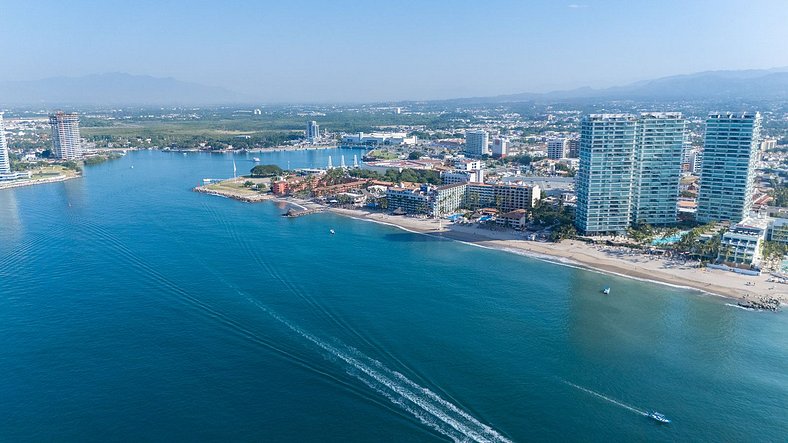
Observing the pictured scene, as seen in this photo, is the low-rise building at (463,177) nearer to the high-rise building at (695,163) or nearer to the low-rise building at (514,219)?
the low-rise building at (514,219)

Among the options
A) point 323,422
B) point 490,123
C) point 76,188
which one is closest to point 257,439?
point 323,422

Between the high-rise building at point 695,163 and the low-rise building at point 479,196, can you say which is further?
the high-rise building at point 695,163

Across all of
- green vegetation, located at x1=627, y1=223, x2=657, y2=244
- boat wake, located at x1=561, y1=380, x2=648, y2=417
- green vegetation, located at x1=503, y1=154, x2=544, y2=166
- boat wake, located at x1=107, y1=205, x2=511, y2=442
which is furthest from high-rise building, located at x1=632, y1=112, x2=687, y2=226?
green vegetation, located at x1=503, y1=154, x2=544, y2=166

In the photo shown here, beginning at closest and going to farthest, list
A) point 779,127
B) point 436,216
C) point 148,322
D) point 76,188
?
point 148,322 → point 436,216 → point 76,188 → point 779,127

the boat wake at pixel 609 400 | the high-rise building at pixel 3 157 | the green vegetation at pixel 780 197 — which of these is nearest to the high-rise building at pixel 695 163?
the green vegetation at pixel 780 197

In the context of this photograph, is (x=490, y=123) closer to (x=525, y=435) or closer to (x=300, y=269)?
(x=300, y=269)
